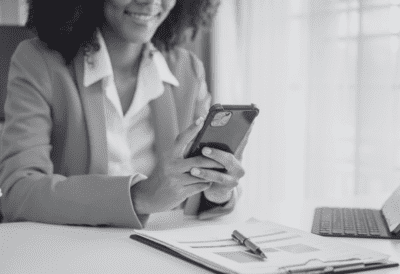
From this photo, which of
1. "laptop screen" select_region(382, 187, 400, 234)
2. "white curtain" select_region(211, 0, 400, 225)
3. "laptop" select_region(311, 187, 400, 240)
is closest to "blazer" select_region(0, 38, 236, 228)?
"laptop" select_region(311, 187, 400, 240)

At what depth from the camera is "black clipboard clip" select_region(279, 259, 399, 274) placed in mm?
745

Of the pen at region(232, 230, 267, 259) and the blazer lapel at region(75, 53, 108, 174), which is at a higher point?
the blazer lapel at region(75, 53, 108, 174)

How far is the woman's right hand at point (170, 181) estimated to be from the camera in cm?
106

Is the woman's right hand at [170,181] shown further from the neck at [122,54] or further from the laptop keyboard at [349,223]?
the neck at [122,54]

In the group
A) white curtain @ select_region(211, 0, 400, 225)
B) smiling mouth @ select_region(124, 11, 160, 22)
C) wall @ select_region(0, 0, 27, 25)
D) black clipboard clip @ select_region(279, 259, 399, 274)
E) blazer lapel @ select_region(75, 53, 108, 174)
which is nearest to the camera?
black clipboard clip @ select_region(279, 259, 399, 274)

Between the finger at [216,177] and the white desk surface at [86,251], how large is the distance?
0.33 ft

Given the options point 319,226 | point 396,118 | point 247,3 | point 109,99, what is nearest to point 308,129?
point 396,118

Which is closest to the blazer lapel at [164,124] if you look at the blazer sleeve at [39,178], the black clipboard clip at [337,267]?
the blazer sleeve at [39,178]

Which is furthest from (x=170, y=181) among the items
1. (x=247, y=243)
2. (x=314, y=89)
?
(x=314, y=89)

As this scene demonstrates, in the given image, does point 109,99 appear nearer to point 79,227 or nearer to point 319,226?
point 79,227

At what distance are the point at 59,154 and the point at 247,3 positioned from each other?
1.59 metres

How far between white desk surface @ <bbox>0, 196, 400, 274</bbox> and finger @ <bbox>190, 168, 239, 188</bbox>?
0.10m

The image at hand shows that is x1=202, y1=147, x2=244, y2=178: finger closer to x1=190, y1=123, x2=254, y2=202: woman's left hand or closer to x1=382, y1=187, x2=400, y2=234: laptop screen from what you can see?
x1=190, y1=123, x2=254, y2=202: woman's left hand

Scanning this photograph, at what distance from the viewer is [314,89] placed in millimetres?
2402
